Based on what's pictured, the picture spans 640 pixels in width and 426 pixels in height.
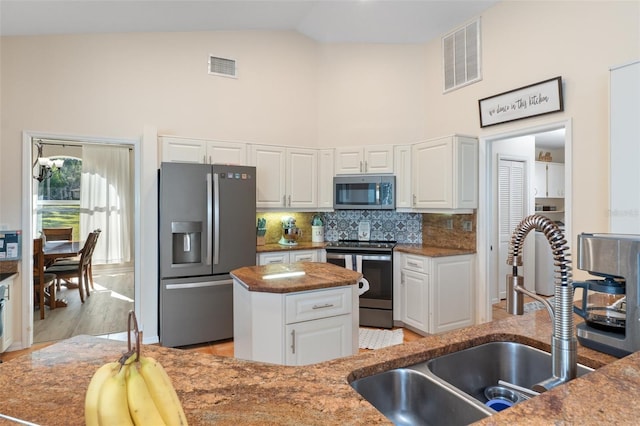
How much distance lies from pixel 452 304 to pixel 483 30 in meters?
2.92

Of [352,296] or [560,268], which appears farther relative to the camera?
[352,296]

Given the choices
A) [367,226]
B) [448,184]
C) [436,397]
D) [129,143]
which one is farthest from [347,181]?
[436,397]

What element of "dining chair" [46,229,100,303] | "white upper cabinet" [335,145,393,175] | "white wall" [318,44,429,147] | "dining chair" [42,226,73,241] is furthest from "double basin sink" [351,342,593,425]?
"dining chair" [42,226,73,241]

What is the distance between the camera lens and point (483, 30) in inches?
143

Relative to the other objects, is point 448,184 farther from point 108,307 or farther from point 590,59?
point 108,307

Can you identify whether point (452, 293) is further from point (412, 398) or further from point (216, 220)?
point (412, 398)

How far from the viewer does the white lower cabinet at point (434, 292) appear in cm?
350

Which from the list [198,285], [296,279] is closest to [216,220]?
[198,285]

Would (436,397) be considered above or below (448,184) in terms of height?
below

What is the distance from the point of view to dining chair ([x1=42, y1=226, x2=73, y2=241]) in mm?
5996

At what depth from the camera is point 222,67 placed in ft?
13.5

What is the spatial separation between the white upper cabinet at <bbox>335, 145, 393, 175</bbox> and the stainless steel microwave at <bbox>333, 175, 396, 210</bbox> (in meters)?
0.09

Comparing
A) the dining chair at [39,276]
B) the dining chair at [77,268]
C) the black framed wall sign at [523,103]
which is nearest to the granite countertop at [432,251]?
the black framed wall sign at [523,103]

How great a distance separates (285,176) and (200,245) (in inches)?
53.4
